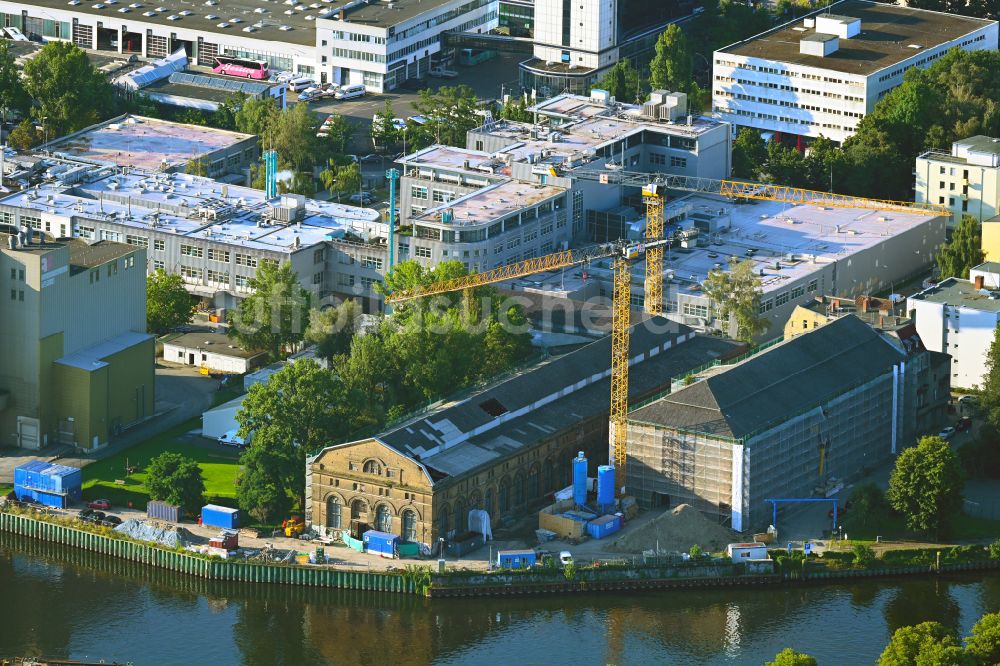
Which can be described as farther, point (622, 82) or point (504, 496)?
point (622, 82)

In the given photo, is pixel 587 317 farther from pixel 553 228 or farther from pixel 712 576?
pixel 712 576

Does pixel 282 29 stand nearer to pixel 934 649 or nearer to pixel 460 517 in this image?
pixel 460 517

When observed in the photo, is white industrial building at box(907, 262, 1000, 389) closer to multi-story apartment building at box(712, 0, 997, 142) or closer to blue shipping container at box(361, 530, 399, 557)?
blue shipping container at box(361, 530, 399, 557)

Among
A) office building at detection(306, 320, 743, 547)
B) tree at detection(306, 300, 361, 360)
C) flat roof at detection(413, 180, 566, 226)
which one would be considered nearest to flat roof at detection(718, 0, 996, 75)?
flat roof at detection(413, 180, 566, 226)

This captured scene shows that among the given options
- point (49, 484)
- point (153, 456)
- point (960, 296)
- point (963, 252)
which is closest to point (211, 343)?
point (153, 456)

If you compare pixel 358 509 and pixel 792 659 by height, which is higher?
pixel 792 659

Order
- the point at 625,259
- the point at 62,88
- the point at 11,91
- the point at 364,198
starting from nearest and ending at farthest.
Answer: the point at 625,259 < the point at 364,198 < the point at 62,88 < the point at 11,91

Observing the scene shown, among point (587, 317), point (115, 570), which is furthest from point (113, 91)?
point (115, 570)
